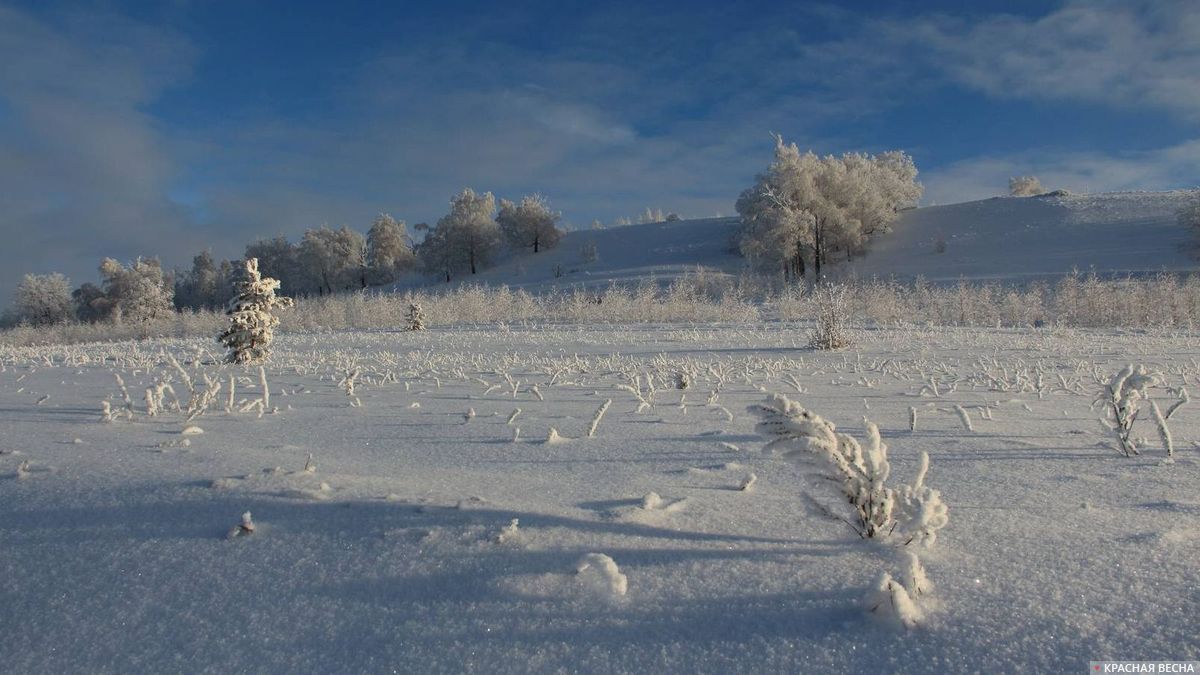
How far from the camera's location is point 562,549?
1628 millimetres

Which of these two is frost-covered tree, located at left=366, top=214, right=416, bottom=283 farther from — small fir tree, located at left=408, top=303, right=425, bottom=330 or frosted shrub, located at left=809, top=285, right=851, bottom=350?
frosted shrub, located at left=809, top=285, right=851, bottom=350

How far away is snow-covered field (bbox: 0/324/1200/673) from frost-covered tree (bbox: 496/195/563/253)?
4357cm

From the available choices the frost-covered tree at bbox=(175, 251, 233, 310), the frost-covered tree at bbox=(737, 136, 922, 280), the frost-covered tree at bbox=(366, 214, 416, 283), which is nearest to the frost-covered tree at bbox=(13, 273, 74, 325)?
the frost-covered tree at bbox=(175, 251, 233, 310)

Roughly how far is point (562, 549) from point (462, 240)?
45.2m

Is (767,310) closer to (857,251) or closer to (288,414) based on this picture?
(288,414)

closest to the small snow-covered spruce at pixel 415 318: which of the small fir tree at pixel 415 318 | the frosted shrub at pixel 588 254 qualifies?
the small fir tree at pixel 415 318

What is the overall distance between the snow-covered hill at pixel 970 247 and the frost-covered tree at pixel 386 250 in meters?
8.51

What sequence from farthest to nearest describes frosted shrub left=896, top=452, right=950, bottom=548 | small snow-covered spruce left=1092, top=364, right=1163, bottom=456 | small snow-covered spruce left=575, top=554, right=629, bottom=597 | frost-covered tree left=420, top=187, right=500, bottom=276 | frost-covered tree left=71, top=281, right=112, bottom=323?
Result: frost-covered tree left=420, top=187, right=500, bottom=276 < frost-covered tree left=71, top=281, right=112, bottom=323 < small snow-covered spruce left=1092, top=364, right=1163, bottom=456 < frosted shrub left=896, top=452, right=950, bottom=548 < small snow-covered spruce left=575, top=554, right=629, bottom=597

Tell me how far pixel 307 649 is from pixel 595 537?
68 cm

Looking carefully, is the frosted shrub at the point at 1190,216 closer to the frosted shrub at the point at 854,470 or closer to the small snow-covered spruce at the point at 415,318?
the small snow-covered spruce at the point at 415,318

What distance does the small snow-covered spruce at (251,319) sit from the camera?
7.80 meters

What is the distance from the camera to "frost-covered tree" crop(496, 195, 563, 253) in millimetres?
46000

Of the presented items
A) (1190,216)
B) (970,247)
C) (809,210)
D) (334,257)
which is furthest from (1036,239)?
(334,257)

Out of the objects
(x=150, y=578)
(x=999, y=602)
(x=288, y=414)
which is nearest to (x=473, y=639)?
(x=150, y=578)
